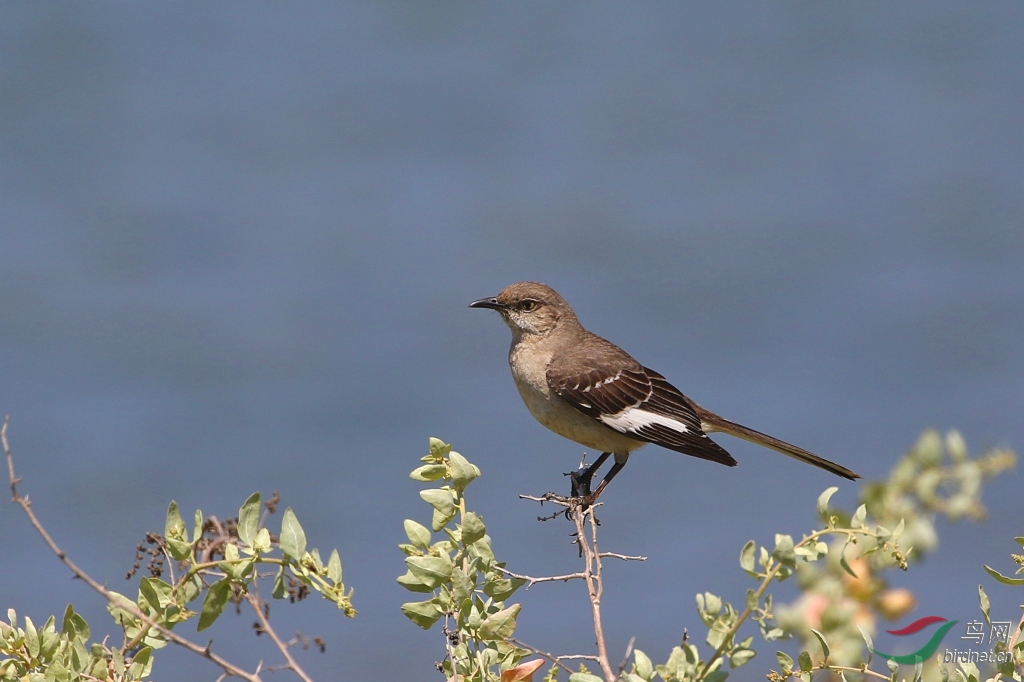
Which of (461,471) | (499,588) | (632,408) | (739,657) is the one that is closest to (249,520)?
(461,471)

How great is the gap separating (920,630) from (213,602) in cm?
186

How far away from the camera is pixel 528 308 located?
6641mm

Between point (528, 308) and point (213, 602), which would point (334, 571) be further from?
point (528, 308)

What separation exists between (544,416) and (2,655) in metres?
3.48

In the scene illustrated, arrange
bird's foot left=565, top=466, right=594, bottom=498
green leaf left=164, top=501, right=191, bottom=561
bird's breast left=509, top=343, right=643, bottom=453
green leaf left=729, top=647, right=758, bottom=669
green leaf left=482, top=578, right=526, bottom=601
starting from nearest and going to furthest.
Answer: green leaf left=729, top=647, right=758, bottom=669
green leaf left=164, top=501, right=191, bottom=561
green leaf left=482, top=578, right=526, bottom=601
bird's foot left=565, top=466, right=594, bottom=498
bird's breast left=509, top=343, right=643, bottom=453

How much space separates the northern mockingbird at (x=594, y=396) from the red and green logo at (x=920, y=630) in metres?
2.58

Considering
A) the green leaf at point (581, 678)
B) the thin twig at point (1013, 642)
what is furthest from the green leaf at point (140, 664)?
the thin twig at point (1013, 642)

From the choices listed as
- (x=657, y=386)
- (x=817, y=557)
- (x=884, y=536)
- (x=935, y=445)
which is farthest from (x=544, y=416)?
(x=935, y=445)

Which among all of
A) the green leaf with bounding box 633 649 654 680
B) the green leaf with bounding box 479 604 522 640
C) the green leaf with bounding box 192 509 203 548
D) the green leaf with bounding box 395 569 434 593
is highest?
the green leaf with bounding box 192 509 203 548

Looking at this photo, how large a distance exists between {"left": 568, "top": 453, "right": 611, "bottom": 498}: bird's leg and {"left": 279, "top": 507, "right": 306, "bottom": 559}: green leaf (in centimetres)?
322

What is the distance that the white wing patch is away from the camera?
590 cm

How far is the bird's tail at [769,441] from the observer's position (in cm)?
563

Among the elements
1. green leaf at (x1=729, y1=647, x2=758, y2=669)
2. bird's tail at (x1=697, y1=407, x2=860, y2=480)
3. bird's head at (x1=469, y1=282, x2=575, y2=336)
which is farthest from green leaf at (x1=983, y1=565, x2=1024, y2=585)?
bird's head at (x1=469, y1=282, x2=575, y2=336)

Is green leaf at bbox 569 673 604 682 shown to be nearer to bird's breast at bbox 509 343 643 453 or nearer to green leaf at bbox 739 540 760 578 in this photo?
green leaf at bbox 739 540 760 578
